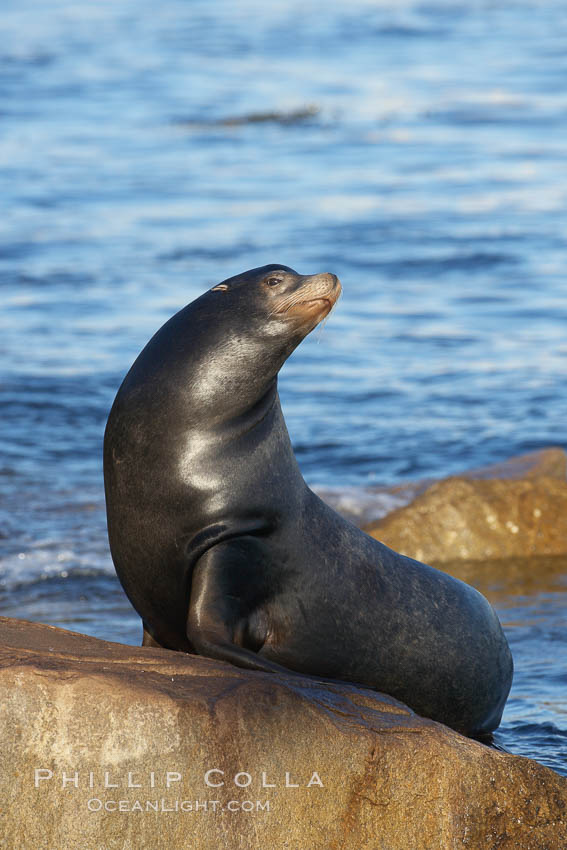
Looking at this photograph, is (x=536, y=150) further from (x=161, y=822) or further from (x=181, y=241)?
(x=161, y=822)

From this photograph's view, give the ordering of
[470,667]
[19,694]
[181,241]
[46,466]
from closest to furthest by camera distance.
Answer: [19,694], [470,667], [46,466], [181,241]

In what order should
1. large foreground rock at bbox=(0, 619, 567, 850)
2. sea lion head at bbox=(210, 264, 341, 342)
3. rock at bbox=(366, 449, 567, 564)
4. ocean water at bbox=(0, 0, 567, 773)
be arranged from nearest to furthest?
1. large foreground rock at bbox=(0, 619, 567, 850)
2. sea lion head at bbox=(210, 264, 341, 342)
3. rock at bbox=(366, 449, 567, 564)
4. ocean water at bbox=(0, 0, 567, 773)

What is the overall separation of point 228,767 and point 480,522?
5.19 metres

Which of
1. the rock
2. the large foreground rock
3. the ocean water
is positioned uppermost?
the large foreground rock

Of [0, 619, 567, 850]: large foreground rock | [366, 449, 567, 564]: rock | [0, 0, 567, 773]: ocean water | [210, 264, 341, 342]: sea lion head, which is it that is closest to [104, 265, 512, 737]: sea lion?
[210, 264, 341, 342]: sea lion head

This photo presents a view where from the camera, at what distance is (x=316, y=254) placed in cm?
1655

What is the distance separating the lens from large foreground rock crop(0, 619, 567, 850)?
3994 mm

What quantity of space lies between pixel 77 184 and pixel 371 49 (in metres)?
14.9

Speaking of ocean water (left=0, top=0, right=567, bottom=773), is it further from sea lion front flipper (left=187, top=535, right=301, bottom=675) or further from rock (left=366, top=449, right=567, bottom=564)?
sea lion front flipper (left=187, top=535, right=301, bottom=675)

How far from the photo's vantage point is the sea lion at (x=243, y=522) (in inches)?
192

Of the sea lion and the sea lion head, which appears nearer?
the sea lion

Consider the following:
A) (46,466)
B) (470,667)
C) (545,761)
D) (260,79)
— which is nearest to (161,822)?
(470,667)

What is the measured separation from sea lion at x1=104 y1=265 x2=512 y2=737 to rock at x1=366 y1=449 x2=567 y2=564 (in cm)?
355

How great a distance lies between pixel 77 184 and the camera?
21.3 meters
